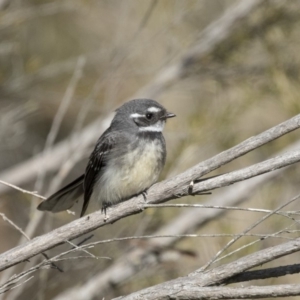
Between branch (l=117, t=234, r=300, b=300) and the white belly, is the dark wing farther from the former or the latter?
branch (l=117, t=234, r=300, b=300)

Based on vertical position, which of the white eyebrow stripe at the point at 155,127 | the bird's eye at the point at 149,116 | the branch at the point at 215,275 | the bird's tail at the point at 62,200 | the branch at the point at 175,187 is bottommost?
the branch at the point at 215,275

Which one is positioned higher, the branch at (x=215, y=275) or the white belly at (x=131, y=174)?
Result: the white belly at (x=131, y=174)

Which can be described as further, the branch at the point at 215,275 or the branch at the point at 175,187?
the branch at the point at 175,187

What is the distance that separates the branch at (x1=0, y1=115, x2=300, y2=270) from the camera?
291cm

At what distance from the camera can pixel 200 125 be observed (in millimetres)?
5863

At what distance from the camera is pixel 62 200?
4.42 meters

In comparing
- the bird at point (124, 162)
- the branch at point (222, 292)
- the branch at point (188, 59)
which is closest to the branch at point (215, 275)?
the branch at point (222, 292)

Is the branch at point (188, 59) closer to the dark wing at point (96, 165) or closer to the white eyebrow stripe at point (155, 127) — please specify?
the dark wing at point (96, 165)

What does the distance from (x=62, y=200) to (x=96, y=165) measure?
1.65ft

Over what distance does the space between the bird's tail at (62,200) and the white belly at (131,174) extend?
183 millimetres

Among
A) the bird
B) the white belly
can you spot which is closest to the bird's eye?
the bird

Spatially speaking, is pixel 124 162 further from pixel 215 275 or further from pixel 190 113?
pixel 190 113

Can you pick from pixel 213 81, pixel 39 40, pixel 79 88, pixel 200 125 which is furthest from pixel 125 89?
pixel 200 125

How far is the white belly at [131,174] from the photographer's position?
4402 mm
